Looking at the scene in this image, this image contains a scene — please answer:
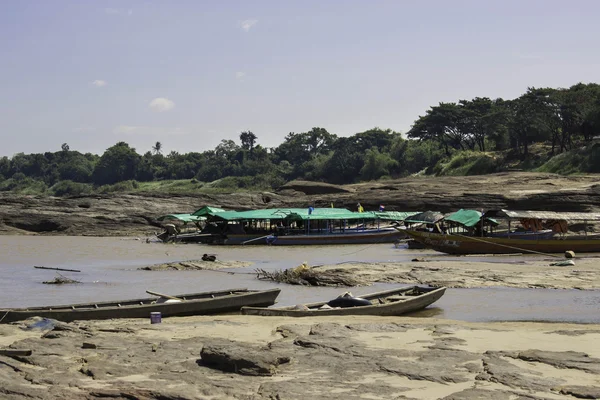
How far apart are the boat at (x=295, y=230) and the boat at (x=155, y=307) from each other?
96.4ft

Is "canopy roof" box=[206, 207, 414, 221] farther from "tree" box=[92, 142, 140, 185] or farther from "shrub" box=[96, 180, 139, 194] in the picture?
"tree" box=[92, 142, 140, 185]

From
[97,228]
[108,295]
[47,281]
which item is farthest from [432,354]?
[97,228]

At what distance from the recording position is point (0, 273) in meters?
32.9

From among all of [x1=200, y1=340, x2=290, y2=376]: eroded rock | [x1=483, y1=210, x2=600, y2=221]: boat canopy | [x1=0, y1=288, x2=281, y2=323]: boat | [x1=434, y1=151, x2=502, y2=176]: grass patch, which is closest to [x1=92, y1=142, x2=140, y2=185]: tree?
[x1=434, y1=151, x2=502, y2=176]: grass patch

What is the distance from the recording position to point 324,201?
6862 centimetres

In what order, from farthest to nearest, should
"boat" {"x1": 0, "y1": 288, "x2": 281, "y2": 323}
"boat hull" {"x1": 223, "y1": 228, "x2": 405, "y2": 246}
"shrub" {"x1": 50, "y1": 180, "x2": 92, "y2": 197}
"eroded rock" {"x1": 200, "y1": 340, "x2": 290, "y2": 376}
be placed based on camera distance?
"shrub" {"x1": 50, "y1": 180, "x2": 92, "y2": 197}, "boat hull" {"x1": 223, "y1": 228, "x2": 405, "y2": 246}, "boat" {"x1": 0, "y1": 288, "x2": 281, "y2": 323}, "eroded rock" {"x1": 200, "y1": 340, "x2": 290, "y2": 376}

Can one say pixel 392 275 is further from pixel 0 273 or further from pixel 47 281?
pixel 0 273

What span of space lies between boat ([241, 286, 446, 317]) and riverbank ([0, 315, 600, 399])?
150 centimetres

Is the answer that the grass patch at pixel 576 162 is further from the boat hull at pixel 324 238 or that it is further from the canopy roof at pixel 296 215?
the boat hull at pixel 324 238

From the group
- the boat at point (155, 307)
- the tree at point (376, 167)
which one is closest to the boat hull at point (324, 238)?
the boat at point (155, 307)

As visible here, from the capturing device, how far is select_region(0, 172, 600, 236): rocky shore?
58.9 metres

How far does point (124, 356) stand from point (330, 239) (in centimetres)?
3857

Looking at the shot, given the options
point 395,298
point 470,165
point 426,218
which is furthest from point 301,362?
point 470,165

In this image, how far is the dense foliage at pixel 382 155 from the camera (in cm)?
7462
